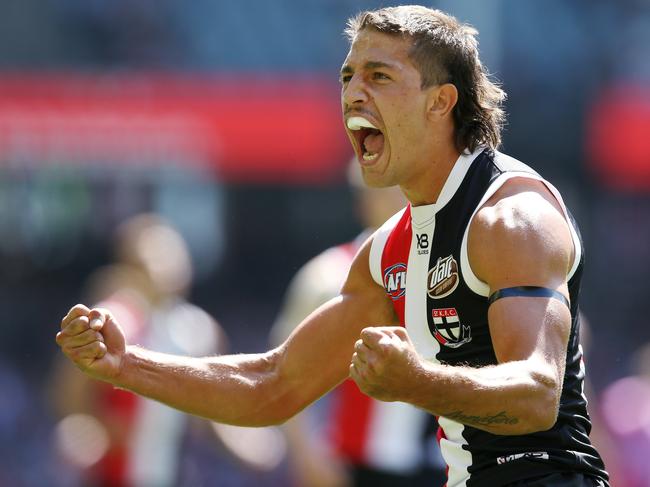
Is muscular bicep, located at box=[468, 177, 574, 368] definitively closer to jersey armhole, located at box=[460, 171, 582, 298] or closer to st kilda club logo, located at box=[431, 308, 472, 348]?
jersey armhole, located at box=[460, 171, 582, 298]

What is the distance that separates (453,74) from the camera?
4.29 m

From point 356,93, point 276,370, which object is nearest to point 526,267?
point 356,93

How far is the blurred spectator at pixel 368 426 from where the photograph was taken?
6.81 metres

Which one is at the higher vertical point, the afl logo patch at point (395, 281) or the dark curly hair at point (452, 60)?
the dark curly hair at point (452, 60)

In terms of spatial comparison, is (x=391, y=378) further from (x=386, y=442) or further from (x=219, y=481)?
(x=219, y=481)

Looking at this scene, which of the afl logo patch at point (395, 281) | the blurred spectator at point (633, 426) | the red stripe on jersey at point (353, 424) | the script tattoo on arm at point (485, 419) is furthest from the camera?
the blurred spectator at point (633, 426)

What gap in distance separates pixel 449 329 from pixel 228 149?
12.3 metres

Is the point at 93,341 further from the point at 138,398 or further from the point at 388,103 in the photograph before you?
the point at 138,398

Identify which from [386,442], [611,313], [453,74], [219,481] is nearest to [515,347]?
[453,74]

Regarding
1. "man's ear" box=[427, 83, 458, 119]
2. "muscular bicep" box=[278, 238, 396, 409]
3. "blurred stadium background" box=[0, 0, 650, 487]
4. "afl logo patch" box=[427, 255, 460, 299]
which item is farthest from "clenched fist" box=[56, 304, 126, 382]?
"blurred stadium background" box=[0, 0, 650, 487]

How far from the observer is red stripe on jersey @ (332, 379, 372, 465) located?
704 cm

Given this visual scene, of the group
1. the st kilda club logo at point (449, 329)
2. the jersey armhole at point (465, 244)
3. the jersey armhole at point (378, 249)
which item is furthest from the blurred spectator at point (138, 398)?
the jersey armhole at point (465, 244)

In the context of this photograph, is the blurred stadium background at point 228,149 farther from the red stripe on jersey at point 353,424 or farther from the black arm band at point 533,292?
the black arm band at point 533,292

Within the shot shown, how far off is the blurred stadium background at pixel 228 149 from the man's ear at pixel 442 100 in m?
11.2
